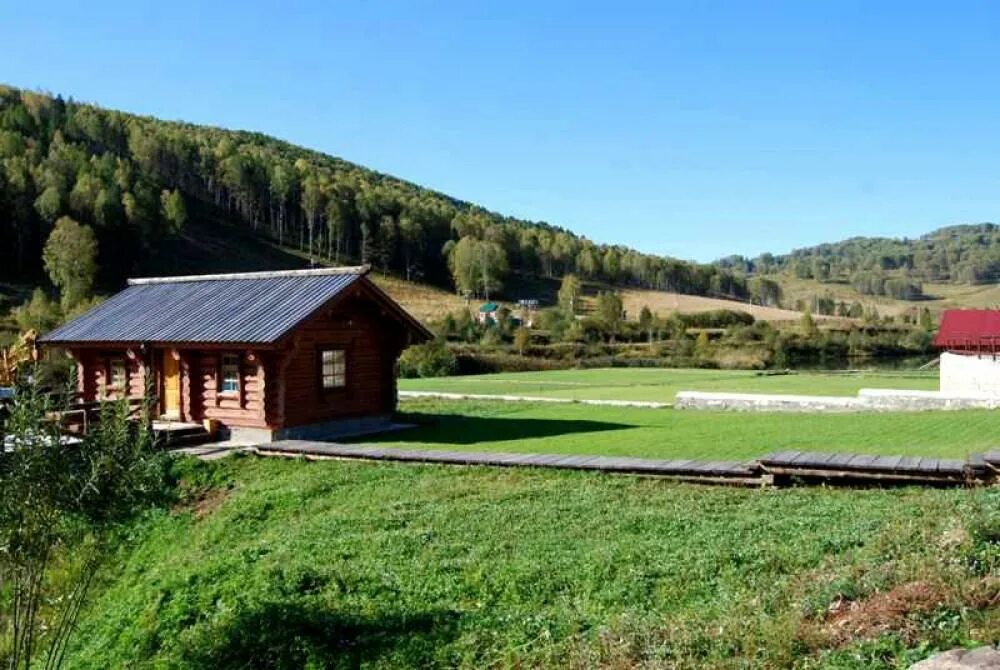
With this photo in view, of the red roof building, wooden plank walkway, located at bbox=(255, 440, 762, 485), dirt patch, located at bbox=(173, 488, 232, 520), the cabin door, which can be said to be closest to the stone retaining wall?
the red roof building

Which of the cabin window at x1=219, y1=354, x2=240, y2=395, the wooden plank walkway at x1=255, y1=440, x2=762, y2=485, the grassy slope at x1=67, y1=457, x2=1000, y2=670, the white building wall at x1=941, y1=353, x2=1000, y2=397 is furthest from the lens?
the white building wall at x1=941, y1=353, x2=1000, y2=397

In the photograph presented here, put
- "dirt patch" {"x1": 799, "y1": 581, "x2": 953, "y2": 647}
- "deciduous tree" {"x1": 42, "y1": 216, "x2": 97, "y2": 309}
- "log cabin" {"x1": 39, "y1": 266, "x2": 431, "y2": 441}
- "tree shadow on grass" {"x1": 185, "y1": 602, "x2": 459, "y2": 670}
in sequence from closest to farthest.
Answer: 1. "dirt patch" {"x1": 799, "y1": 581, "x2": 953, "y2": 647}
2. "tree shadow on grass" {"x1": 185, "y1": 602, "x2": 459, "y2": 670}
3. "log cabin" {"x1": 39, "y1": 266, "x2": 431, "y2": 441}
4. "deciduous tree" {"x1": 42, "y1": 216, "x2": 97, "y2": 309}

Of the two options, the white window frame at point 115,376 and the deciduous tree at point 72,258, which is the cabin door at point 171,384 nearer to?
the white window frame at point 115,376

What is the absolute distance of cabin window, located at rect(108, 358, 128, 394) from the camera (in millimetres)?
23172

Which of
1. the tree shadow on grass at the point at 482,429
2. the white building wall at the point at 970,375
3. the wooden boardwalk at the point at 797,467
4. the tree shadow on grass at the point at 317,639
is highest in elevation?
the white building wall at the point at 970,375

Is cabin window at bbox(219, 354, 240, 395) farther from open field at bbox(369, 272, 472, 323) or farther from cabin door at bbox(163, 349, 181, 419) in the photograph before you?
open field at bbox(369, 272, 472, 323)

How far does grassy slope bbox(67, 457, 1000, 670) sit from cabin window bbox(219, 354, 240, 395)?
749cm

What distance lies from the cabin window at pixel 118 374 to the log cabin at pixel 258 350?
39mm

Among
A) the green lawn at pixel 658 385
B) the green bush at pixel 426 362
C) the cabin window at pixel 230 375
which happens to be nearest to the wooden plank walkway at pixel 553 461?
the cabin window at pixel 230 375

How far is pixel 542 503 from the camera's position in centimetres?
1235

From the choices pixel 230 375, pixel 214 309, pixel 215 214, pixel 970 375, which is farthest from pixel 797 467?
pixel 215 214

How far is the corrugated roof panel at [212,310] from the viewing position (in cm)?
2070

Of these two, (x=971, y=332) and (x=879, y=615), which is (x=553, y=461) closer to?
(x=879, y=615)

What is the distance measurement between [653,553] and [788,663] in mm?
3073
